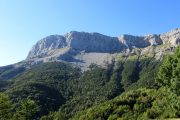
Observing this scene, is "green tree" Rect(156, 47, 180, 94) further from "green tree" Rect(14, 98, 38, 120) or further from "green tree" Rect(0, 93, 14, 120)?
"green tree" Rect(0, 93, 14, 120)

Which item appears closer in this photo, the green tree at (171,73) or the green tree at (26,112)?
the green tree at (171,73)

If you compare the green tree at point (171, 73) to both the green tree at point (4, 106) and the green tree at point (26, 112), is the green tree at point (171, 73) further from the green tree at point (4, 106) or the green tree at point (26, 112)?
the green tree at point (4, 106)

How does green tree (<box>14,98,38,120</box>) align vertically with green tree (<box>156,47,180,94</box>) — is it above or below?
below

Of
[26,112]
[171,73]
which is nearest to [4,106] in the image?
[26,112]

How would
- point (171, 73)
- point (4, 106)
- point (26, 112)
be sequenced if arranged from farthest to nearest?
point (26, 112) < point (171, 73) < point (4, 106)

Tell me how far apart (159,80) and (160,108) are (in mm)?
82313

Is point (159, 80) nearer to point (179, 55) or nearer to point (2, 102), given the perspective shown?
point (179, 55)

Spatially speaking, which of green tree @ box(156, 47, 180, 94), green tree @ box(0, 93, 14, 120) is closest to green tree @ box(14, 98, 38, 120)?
green tree @ box(0, 93, 14, 120)

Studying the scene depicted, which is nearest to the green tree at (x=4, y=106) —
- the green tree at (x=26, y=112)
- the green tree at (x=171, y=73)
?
the green tree at (x=26, y=112)

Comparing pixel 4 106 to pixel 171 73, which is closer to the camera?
pixel 4 106

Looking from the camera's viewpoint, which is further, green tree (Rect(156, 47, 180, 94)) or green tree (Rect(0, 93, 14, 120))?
green tree (Rect(0, 93, 14, 120))

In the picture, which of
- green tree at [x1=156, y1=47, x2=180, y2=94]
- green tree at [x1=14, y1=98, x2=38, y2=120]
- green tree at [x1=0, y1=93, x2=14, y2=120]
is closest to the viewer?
green tree at [x1=156, y1=47, x2=180, y2=94]

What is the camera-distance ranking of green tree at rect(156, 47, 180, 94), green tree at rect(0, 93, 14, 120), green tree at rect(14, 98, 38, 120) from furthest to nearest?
1. green tree at rect(14, 98, 38, 120)
2. green tree at rect(0, 93, 14, 120)
3. green tree at rect(156, 47, 180, 94)

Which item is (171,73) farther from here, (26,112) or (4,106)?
(4,106)
